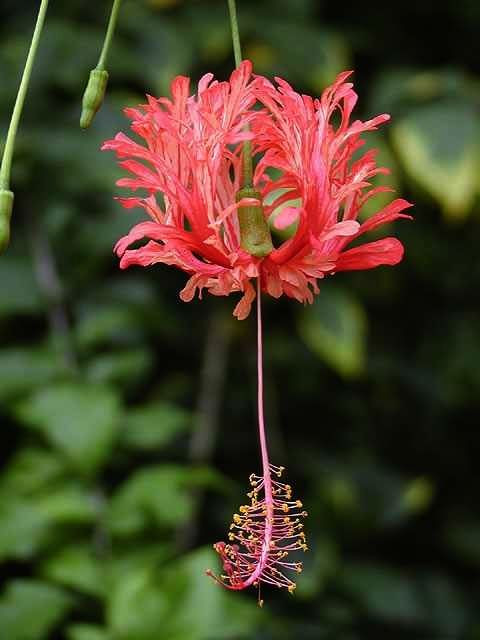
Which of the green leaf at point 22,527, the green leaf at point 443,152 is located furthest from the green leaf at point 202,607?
the green leaf at point 443,152

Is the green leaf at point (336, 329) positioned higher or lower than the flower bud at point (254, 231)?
lower

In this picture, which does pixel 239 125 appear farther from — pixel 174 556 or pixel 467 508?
pixel 467 508

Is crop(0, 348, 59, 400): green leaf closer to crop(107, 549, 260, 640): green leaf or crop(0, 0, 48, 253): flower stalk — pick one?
crop(107, 549, 260, 640): green leaf

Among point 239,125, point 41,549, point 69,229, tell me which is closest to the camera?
point 239,125

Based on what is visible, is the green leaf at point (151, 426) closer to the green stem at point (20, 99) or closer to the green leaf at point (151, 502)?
the green leaf at point (151, 502)

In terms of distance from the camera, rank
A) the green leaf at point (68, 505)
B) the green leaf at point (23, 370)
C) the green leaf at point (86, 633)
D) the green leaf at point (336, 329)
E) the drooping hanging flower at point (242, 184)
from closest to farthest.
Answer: the drooping hanging flower at point (242, 184)
the green leaf at point (86, 633)
the green leaf at point (68, 505)
the green leaf at point (23, 370)
the green leaf at point (336, 329)

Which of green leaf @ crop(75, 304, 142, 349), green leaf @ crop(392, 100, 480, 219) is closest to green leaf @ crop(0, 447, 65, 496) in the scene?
green leaf @ crop(75, 304, 142, 349)

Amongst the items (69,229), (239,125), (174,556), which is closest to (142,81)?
(69,229)
